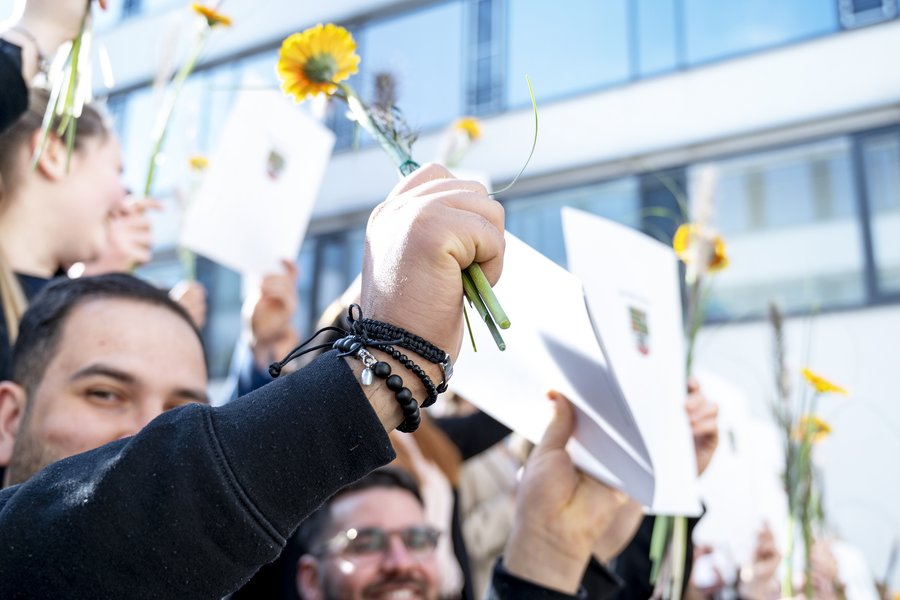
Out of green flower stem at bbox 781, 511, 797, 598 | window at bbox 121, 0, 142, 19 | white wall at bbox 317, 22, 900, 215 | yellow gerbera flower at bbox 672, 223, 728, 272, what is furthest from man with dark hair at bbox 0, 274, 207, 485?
window at bbox 121, 0, 142, 19

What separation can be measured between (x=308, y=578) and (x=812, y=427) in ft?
4.11

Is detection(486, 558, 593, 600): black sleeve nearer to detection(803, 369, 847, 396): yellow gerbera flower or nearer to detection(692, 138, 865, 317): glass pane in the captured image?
detection(803, 369, 847, 396): yellow gerbera flower

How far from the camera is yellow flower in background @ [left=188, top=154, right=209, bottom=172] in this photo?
3184 mm

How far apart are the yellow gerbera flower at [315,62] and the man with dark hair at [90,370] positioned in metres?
0.51

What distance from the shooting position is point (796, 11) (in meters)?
8.74

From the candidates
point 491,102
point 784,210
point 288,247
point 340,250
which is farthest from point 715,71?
point 288,247

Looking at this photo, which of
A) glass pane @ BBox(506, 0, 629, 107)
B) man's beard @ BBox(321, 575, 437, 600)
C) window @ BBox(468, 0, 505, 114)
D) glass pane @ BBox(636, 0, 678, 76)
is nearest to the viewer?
man's beard @ BBox(321, 575, 437, 600)

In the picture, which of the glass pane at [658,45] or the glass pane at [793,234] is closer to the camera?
the glass pane at [793,234]

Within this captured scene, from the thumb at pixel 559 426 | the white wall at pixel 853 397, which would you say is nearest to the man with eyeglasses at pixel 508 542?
the thumb at pixel 559 426

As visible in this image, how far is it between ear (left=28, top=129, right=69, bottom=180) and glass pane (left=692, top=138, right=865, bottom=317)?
660 centimetres

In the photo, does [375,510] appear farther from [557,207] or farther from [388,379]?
[557,207]

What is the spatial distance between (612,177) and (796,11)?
2.13 meters

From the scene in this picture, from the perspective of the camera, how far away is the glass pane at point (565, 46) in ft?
28.0

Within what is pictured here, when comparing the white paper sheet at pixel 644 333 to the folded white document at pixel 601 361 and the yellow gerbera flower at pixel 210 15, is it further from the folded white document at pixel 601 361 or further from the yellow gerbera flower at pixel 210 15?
the yellow gerbera flower at pixel 210 15
